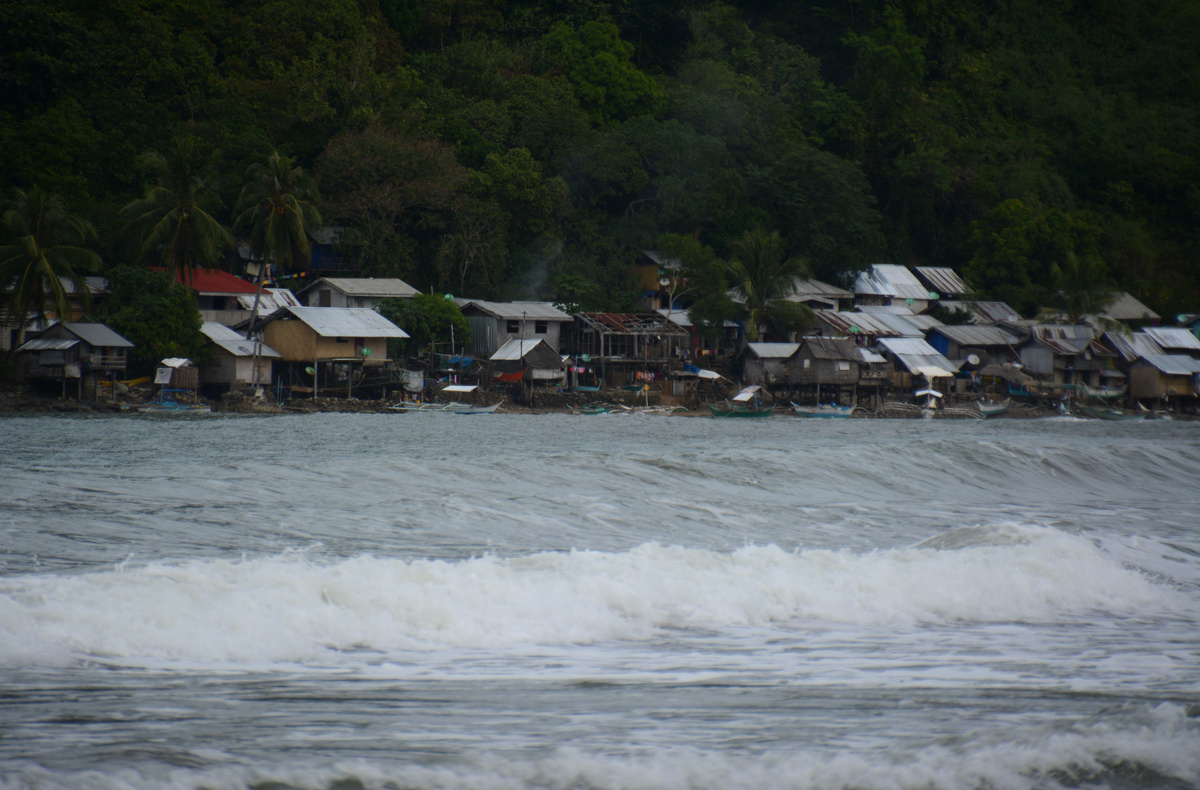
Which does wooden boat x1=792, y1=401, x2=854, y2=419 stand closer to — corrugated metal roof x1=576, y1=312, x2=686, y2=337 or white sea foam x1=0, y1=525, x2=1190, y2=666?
corrugated metal roof x1=576, y1=312, x2=686, y2=337

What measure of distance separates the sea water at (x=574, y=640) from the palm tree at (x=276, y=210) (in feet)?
86.5

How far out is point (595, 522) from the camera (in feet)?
35.2

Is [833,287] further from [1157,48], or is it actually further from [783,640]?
[783,640]

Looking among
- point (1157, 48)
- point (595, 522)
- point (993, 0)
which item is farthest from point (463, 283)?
point (1157, 48)

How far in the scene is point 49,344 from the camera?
3312cm

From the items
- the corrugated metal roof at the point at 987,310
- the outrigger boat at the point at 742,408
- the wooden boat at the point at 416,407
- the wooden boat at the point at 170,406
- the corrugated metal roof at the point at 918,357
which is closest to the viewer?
the wooden boat at the point at 170,406

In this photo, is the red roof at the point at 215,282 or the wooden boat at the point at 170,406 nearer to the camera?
the wooden boat at the point at 170,406

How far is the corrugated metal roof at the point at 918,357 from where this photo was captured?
4422 centimetres

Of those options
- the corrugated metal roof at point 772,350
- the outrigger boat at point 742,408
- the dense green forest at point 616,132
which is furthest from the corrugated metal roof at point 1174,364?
the outrigger boat at point 742,408

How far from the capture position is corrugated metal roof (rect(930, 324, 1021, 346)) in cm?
4625

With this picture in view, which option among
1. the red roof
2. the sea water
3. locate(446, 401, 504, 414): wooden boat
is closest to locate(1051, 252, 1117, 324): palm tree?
locate(446, 401, 504, 414): wooden boat

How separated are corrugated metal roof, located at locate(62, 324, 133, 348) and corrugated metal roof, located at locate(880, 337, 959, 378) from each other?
31.9m

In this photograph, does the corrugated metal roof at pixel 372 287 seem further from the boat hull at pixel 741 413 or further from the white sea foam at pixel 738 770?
the white sea foam at pixel 738 770

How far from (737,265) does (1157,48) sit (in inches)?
1792
